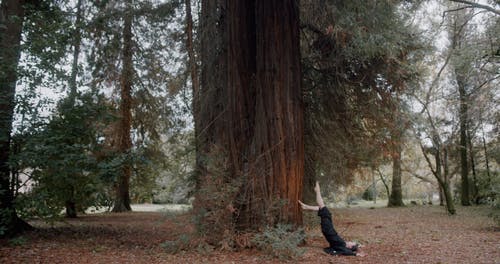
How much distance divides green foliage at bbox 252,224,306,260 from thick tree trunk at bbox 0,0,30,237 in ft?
15.1

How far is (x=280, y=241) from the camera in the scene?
21.7ft

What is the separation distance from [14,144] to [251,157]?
15.7 feet

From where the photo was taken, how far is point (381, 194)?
125ft

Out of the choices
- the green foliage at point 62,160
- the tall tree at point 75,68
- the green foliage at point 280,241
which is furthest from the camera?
the tall tree at point 75,68

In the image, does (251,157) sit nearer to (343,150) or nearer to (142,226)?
(343,150)

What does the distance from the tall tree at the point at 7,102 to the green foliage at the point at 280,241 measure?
4583 millimetres

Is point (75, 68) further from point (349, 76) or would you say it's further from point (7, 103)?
A: point (349, 76)

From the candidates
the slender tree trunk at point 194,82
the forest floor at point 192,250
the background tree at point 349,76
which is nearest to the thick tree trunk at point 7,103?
the forest floor at point 192,250

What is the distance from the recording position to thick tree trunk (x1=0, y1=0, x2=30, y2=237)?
7379 mm

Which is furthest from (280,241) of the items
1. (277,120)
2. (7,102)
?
(7,102)

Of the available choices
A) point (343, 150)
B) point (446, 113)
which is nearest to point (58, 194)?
point (343, 150)

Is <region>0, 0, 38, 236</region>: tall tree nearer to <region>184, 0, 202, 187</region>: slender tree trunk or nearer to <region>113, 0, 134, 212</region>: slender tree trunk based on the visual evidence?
<region>184, 0, 202, 187</region>: slender tree trunk

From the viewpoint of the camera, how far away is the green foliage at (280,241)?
6.53 m

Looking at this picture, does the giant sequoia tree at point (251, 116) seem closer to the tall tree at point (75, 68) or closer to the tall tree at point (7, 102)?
the tall tree at point (75, 68)
